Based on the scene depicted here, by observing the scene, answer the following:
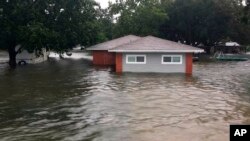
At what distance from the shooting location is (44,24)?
4347cm

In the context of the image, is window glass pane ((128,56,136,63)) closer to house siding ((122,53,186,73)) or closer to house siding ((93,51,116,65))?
house siding ((122,53,186,73))

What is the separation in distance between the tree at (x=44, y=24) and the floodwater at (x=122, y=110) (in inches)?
458

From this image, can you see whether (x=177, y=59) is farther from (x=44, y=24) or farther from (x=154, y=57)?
(x=44, y=24)

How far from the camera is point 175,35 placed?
79.2 meters

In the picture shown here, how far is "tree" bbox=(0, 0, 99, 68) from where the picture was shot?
40156mm

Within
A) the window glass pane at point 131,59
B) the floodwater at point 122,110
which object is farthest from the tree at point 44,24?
the floodwater at point 122,110

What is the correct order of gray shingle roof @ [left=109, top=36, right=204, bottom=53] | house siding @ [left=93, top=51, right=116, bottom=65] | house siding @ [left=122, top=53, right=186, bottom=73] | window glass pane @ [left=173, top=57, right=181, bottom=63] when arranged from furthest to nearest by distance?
house siding @ [left=93, top=51, right=116, bottom=65], house siding @ [left=122, top=53, right=186, bottom=73], window glass pane @ [left=173, top=57, right=181, bottom=63], gray shingle roof @ [left=109, top=36, right=204, bottom=53]

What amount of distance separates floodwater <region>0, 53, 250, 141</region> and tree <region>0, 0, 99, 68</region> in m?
11.6

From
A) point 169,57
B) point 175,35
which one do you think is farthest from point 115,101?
point 175,35

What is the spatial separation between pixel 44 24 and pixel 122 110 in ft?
93.2

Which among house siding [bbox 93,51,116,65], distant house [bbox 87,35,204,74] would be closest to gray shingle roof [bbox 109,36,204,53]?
distant house [bbox 87,35,204,74]

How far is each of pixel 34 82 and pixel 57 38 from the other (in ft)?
47.3

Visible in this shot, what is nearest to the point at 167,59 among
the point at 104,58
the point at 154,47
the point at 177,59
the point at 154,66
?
the point at 177,59

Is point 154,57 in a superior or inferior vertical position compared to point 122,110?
superior
